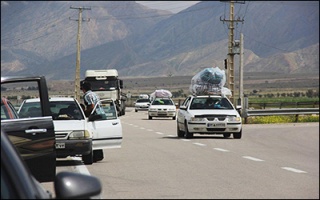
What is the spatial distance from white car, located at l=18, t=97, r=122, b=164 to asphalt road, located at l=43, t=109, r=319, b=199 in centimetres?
31

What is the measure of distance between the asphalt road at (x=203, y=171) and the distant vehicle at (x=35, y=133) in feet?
2.48

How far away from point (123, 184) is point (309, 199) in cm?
316

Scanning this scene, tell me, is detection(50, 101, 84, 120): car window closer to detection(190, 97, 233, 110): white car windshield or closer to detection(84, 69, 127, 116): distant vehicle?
detection(190, 97, 233, 110): white car windshield

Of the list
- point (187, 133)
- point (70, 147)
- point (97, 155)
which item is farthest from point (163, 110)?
point (70, 147)

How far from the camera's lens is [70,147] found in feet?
55.4

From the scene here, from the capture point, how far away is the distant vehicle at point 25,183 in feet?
13.8

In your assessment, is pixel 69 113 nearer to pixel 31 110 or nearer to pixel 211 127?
pixel 31 110

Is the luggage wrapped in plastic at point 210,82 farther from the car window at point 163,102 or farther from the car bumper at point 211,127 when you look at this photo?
the car window at point 163,102

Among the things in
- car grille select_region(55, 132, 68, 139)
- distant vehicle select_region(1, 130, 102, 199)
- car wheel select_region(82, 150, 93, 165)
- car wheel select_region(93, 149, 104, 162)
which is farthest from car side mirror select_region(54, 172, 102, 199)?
car wheel select_region(93, 149, 104, 162)

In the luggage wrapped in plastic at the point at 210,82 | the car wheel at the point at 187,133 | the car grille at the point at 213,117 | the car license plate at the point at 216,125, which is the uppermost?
the luggage wrapped in plastic at the point at 210,82

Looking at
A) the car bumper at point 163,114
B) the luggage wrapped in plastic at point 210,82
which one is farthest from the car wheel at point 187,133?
the car bumper at point 163,114

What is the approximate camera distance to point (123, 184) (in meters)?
13.5

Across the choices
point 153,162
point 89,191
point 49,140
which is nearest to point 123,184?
point 49,140

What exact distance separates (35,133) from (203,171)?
5837 millimetres
